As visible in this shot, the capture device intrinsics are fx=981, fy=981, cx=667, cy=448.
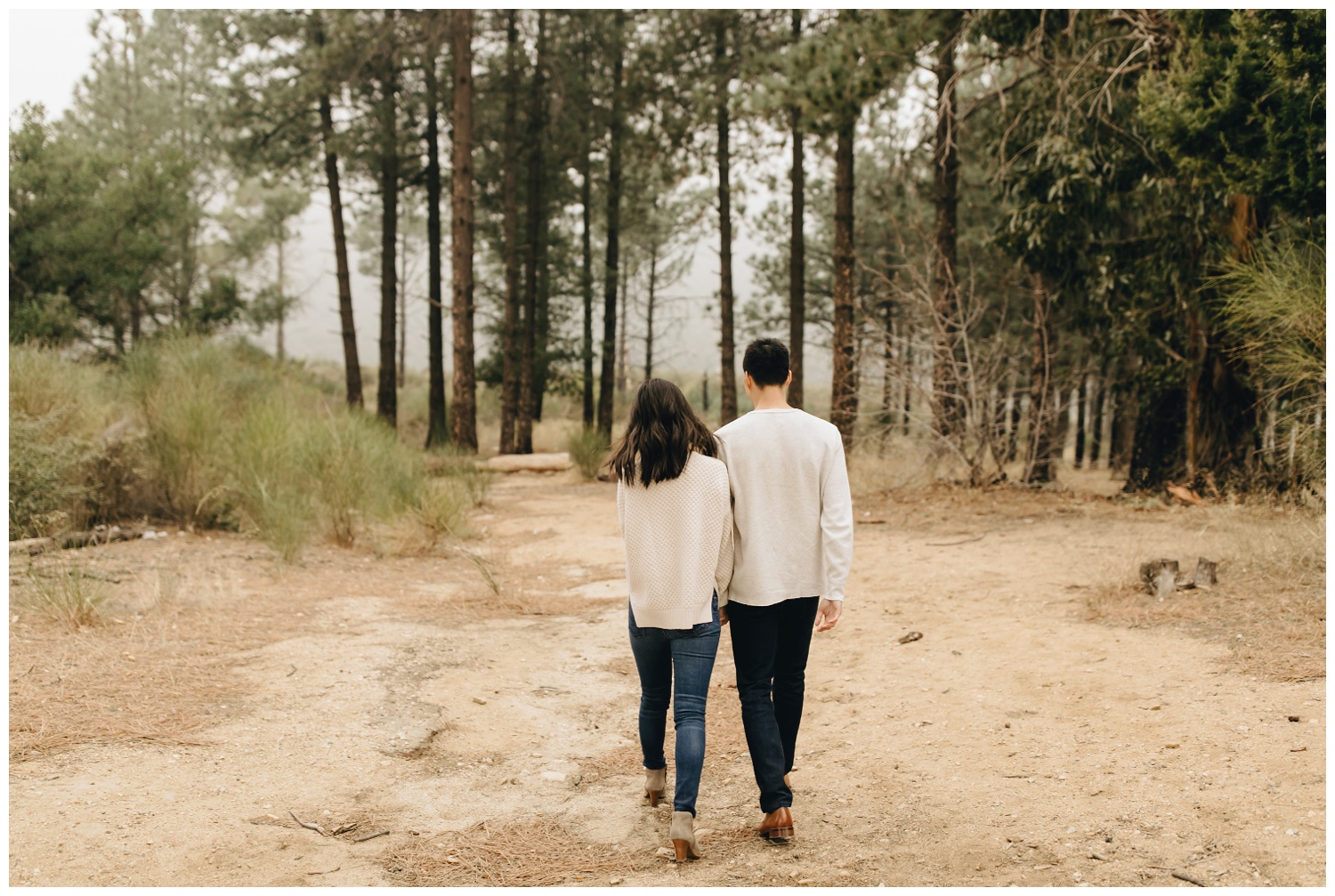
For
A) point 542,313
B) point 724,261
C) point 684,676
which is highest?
point 724,261

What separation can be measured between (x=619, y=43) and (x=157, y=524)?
15.9 meters

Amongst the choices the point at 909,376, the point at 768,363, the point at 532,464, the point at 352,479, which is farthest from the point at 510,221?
the point at 768,363

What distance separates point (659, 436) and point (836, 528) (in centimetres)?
72

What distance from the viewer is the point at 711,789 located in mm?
4340

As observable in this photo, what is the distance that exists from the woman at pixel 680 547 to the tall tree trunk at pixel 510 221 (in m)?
18.7

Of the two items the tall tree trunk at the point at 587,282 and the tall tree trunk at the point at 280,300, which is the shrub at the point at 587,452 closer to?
the tall tree trunk at the point at 587,282

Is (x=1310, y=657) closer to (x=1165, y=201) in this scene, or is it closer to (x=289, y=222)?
(x=1165, y=201)

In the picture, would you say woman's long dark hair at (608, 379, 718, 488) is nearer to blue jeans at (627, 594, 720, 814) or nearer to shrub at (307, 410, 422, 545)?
blue jeans at (627, 594, 720, 814)

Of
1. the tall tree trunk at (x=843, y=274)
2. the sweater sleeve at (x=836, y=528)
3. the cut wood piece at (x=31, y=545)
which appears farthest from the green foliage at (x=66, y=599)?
the tall tree trunk at (x=843, y=274)

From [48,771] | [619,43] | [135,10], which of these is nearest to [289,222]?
[135,10]

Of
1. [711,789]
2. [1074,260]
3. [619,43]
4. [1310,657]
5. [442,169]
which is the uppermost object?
[619,43]

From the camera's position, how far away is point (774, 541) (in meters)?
3.55

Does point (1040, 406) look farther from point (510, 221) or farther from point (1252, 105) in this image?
point (510, 221)

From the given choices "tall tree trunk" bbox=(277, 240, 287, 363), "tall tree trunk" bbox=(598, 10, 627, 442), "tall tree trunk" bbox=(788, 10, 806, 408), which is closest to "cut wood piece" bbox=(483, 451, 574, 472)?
→ "tall tree trunk" bbox=(598, 10, 627, 442)
